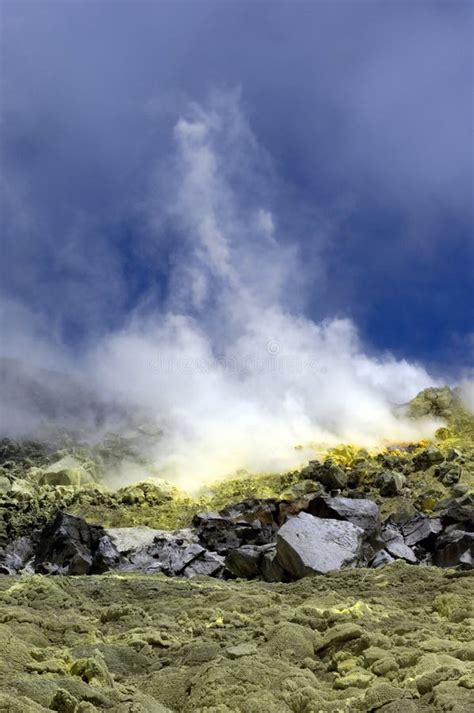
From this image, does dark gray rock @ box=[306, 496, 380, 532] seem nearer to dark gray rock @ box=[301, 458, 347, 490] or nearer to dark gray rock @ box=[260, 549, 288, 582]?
dark gray rock @ box=[260, 549, 288, 582]

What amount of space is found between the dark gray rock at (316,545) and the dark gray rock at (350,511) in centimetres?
187

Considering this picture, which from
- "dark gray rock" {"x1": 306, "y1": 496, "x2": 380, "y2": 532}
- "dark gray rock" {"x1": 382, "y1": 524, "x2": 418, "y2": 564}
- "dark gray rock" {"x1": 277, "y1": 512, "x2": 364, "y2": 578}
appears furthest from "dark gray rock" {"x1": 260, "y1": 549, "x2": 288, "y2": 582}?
"dark gray rock" {"x1": 306, "y1": 496, "x2": 380, "y2": 532}

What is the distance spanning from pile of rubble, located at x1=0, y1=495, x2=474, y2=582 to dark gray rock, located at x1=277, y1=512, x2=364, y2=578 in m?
0.02

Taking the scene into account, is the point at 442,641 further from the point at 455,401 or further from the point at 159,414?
the point at 159,414

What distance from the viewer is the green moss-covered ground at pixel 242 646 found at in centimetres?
555

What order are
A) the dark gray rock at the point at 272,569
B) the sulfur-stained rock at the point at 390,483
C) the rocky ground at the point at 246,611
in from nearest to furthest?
the rocky ground at the point at 246,611, the dark gray rock at the point at 272,569, the sulfur-stained rock at the point at 390,483

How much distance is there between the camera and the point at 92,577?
1288 cm

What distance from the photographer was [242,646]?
715 centimetres

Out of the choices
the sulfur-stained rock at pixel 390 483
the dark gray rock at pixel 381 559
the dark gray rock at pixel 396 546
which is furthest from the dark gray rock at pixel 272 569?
the sulfur-stained rock at pixel 390 483

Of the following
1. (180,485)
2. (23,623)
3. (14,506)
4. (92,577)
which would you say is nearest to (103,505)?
(14,506)

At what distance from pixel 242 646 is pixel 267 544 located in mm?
8857


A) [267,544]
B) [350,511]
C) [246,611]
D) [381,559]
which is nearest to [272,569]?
[381,559]

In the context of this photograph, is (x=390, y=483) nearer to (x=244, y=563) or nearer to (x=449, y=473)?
(x=449, y=473)

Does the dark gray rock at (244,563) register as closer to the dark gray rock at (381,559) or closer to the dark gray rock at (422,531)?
the dark gray rock at (381,559)
